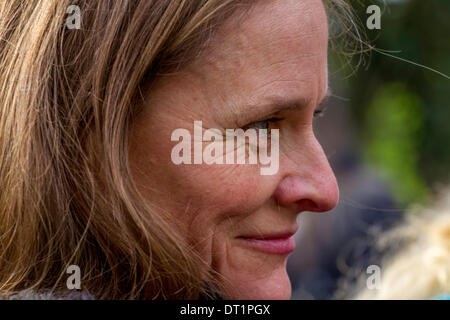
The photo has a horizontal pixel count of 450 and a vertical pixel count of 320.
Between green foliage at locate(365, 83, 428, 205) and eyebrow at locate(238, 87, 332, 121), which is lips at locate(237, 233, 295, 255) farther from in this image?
green foliage at locate(365, 83, 428, 205)

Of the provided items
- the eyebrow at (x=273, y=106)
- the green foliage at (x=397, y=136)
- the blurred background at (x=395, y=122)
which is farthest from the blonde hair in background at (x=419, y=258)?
the green foliage at (x=397, y=136)

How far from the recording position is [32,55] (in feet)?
4.79

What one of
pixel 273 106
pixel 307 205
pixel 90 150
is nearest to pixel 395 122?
pixel 307 205

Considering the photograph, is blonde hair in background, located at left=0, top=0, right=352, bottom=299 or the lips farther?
the lips

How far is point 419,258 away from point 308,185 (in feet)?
3.82

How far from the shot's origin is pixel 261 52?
1.46 meters

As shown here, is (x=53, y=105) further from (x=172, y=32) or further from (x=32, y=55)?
(x=172, y=32)

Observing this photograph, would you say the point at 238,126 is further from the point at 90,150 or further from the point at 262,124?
the point at 90,150

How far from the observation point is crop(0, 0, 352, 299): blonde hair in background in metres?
1.41

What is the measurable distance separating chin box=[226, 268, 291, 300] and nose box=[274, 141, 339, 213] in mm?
204

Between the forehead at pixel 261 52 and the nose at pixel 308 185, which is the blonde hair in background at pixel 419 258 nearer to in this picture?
the nose at pixel 308 185

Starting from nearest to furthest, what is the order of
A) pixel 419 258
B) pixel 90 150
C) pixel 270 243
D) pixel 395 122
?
pixel 90 150 → pixel 270 243 → pixel 419 258 → pixel 395 122

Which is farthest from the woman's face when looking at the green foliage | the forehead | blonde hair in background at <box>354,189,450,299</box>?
the green foliage

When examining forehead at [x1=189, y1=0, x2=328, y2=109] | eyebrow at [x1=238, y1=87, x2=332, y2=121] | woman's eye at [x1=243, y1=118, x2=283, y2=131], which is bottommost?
woman's eye at [x1=243, y1=118, x2=283, y2=131]
